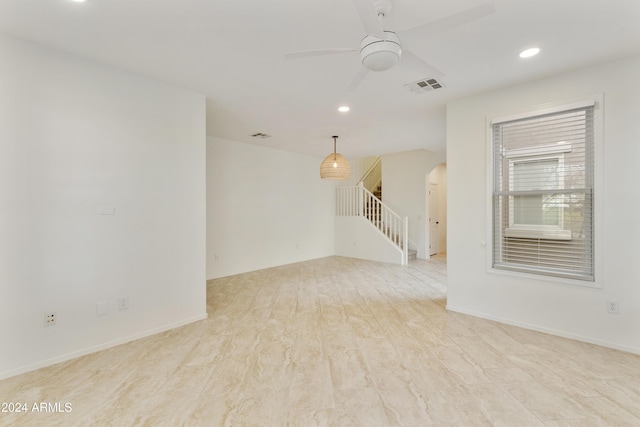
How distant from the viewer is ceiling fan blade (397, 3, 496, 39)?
1.52m

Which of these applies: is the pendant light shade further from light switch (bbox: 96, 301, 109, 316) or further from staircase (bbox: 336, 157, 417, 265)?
light switch (bbox: 96, 301, 109, 316)

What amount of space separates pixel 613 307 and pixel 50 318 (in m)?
5.23

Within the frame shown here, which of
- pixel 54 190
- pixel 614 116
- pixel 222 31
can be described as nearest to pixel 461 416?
pixel 614 116

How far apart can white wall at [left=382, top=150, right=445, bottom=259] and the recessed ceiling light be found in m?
4.53

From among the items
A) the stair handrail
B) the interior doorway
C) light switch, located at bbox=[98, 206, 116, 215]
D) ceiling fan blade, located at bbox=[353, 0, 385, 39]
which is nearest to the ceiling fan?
ceiling fan blade, located at bbox=[353, 0, 385, 39]

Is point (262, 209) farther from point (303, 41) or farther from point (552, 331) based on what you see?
point (552, 331)

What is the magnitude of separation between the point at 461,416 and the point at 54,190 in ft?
12.1

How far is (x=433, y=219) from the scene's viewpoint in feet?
27.0

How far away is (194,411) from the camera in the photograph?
192cm

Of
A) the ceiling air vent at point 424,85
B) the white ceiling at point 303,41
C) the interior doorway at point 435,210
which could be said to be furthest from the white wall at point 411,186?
the ceiling air vent at point 424,85

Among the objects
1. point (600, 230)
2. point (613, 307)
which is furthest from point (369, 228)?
point (613, 307)

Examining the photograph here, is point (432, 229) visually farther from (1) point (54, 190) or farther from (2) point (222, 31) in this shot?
(1) point (54, 190)

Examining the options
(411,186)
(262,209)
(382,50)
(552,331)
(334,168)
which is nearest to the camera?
(382,50)

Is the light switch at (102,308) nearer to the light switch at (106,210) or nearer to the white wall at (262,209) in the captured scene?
the light switch at (106,210)
